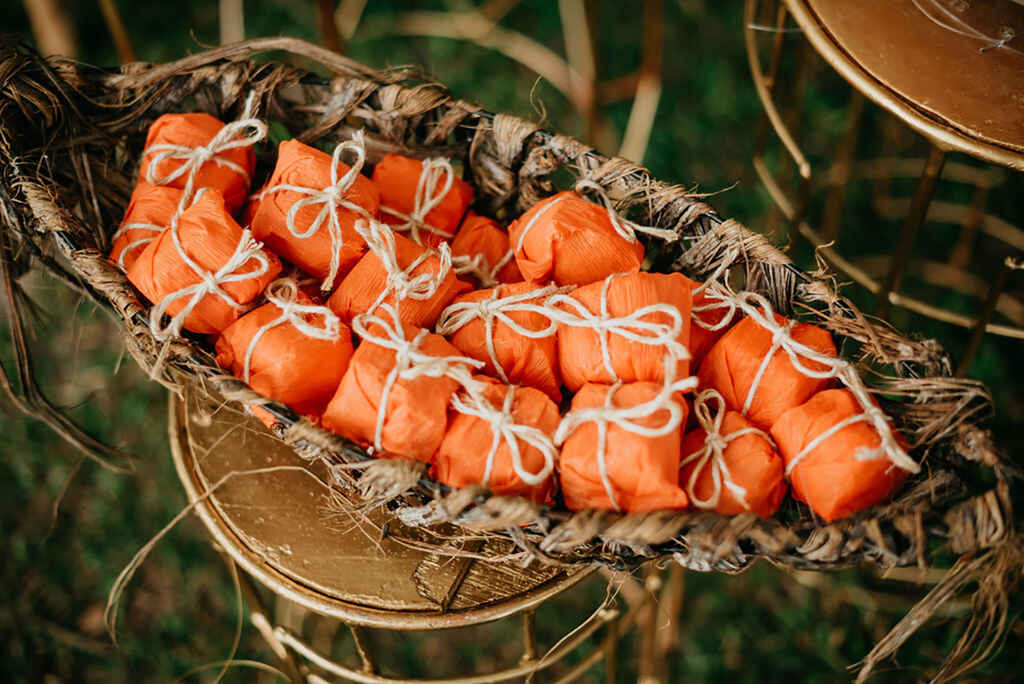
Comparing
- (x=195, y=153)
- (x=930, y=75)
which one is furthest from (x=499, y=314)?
(x=930, y=75)

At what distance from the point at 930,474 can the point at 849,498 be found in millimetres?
98

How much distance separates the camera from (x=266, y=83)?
108cm

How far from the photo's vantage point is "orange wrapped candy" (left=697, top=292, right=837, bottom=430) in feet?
2.83

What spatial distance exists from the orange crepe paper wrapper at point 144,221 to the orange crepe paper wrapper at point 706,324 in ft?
2.18

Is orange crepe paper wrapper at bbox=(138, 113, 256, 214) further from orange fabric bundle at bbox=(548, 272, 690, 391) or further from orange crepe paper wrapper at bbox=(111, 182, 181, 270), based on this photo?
orange fabric bundle at bbox=(548, 272, 690, 391)

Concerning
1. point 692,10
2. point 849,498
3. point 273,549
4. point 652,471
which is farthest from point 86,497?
point 692,10

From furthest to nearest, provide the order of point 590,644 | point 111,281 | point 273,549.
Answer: point 590,644, point 273,549, point 111,281

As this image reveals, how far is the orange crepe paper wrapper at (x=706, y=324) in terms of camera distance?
0.94 m

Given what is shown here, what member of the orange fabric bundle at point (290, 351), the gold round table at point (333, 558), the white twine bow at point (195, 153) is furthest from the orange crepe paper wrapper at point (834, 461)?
the white twine bow at point (195, 153)

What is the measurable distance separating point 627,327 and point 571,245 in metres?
0.14

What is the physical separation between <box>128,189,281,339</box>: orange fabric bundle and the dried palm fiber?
34mm

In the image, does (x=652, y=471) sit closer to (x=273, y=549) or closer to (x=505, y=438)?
(x=505, y=438)

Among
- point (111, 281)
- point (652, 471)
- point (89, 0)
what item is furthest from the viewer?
point (89, 0)

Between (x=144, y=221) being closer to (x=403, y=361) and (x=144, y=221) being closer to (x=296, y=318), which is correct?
(x=296, y=318)
